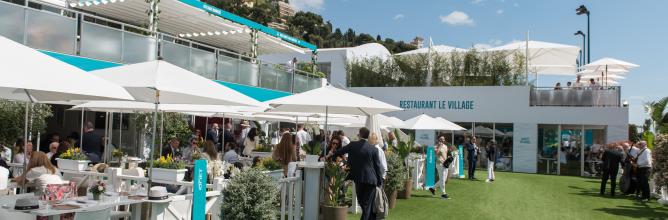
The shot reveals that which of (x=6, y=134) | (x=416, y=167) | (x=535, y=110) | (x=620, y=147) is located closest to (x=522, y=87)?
(x=535, y=110)

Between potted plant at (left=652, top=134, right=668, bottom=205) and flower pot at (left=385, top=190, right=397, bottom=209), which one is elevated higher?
potted plant at (left=652, top=134, right=668, bottom=205)

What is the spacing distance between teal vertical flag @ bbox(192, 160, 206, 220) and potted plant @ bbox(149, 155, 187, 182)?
6.48 ft

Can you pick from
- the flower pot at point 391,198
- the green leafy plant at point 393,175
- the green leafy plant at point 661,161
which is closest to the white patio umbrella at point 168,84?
the green leafy plant at point 393,175

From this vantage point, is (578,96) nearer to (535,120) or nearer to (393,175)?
(535,120)

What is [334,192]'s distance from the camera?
8562mm

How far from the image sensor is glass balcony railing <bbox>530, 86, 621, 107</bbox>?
74.6ft

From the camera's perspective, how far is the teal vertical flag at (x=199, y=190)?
559 cm

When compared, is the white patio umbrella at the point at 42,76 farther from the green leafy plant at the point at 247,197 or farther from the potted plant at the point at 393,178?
the potted plant at the point at 393,178

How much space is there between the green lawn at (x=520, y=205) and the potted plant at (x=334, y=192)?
1.19 metres

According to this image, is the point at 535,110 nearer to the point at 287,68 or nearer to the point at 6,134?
the point at 287,68

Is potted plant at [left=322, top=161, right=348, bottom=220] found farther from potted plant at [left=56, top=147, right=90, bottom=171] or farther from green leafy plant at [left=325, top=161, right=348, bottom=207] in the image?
potted plant at [left=56, top=147, right=90, bottom=171]

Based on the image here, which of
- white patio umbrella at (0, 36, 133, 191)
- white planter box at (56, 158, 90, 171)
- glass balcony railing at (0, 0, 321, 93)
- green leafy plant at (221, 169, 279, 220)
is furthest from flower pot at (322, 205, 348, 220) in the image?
glass balcony railing at (0, 0, 321, 93)

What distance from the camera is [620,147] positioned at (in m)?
15.3

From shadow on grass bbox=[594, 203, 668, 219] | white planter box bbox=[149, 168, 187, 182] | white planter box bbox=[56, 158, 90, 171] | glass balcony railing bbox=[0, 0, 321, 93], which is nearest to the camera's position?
white planter box bbox=[149, 168, 187, 182]
